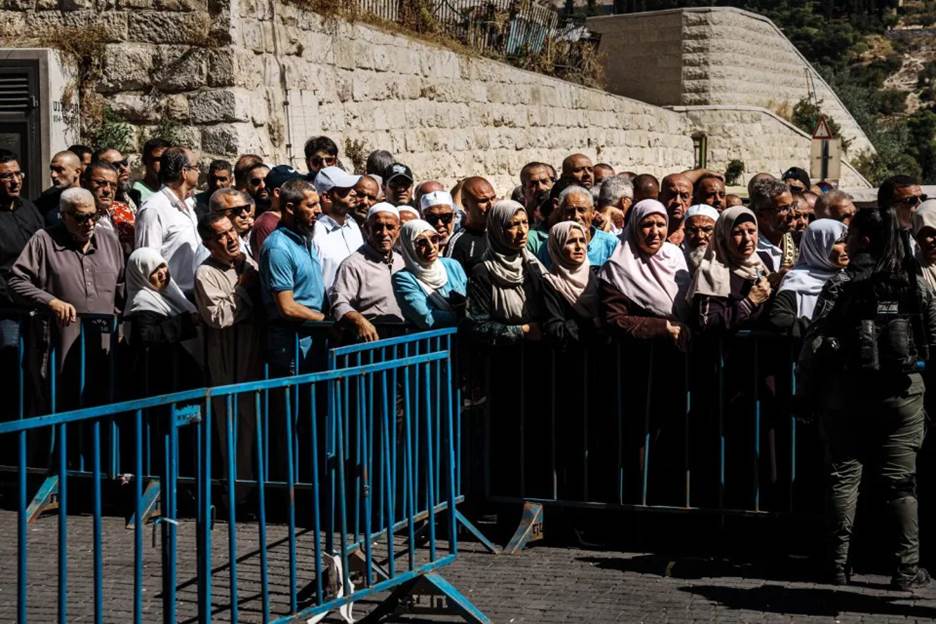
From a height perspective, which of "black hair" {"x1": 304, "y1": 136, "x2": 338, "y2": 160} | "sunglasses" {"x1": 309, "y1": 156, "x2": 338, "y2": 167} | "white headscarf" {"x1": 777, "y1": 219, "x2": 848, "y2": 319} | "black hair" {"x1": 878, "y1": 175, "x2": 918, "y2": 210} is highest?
"black hair" {"x1": 304, "y1": 136, "x2": 338, "y2": 160}

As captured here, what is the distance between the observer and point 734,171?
112 feet

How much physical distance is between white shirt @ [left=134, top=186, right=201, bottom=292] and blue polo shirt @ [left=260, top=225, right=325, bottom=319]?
2.90ft

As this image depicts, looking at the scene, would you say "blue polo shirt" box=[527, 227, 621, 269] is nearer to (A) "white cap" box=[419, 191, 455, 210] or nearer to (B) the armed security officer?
(A) "white cap" box=[419, 191, 455, 210]

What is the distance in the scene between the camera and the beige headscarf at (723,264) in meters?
7.20

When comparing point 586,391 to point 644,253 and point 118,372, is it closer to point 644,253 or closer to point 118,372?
point 644,253

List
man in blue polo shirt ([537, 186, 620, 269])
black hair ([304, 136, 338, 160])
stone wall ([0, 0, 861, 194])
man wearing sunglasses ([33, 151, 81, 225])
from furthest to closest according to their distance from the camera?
stone wall ([0, 0, 861, 194])
black hair ([304, 136, 338, 160])
man wearing sunglasses ([33, 151, 81, 225])
man in blue polo shirt ([537, 186, 620, 269])

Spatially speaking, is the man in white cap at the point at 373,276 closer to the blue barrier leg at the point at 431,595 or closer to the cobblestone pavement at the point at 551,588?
the cobblestone pavement at the point at 551,588

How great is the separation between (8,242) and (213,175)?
1972mm

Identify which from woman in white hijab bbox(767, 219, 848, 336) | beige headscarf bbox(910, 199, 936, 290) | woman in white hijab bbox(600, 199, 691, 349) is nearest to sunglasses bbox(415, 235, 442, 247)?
woman in white hijab bbox(600, 199, 691, 349)

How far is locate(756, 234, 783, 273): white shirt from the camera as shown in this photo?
862 centimetres

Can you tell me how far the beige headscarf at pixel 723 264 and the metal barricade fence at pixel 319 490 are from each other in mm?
1373

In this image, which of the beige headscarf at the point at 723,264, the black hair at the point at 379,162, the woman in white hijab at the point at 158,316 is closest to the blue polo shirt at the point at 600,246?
the beige headscarf at the point at 723,264

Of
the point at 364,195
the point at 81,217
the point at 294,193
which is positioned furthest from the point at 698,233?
the point at 81,217

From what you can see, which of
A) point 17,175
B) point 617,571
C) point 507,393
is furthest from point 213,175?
point 617,571
